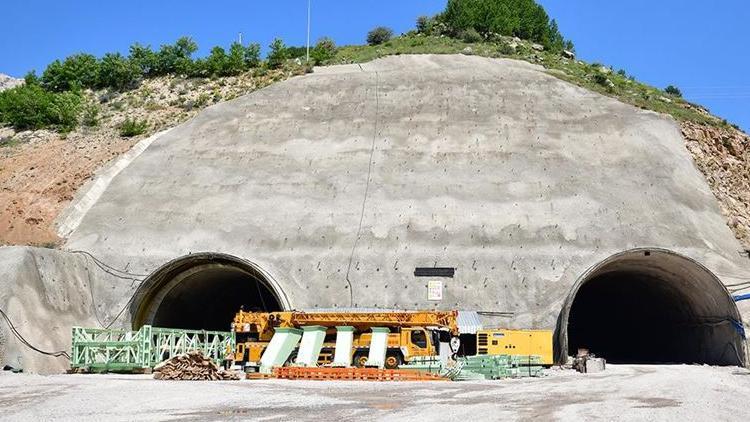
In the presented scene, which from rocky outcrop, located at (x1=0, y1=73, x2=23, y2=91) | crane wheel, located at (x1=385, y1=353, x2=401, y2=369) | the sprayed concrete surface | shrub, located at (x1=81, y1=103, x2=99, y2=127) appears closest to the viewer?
crane wheel, located at (x1=385, y1=353, x2=401, y2=369)

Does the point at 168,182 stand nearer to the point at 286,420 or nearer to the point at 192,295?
the point at 192,295

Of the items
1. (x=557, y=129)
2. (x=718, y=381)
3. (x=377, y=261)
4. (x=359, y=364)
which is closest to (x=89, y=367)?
(x=359, y=364)

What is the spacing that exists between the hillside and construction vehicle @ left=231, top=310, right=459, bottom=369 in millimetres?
12890

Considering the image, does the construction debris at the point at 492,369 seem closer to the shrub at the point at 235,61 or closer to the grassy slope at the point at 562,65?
the grassy slope at the point at 562,65

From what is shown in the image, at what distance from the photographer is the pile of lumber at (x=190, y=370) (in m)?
22.1

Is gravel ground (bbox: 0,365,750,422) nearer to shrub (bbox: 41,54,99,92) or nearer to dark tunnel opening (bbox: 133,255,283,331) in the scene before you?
dark tunnel opening (bbox: 133,255,283,331)

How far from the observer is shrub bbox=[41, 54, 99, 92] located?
5103cm

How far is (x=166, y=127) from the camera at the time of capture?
41.2m

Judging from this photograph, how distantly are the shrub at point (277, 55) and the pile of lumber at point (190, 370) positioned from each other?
31.1 meters

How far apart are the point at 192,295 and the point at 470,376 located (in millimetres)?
16257

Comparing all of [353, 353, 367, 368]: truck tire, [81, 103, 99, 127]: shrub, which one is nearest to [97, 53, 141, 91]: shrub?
[81, 103, 99, 127]: shrub

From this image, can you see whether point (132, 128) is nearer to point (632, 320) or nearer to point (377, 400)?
point (632, 320)

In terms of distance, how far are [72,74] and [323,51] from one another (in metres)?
17.3

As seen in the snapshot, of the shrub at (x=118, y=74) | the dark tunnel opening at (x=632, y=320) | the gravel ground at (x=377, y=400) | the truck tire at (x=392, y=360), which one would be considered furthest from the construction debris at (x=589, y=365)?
the shrub at (x=118, y=74)
